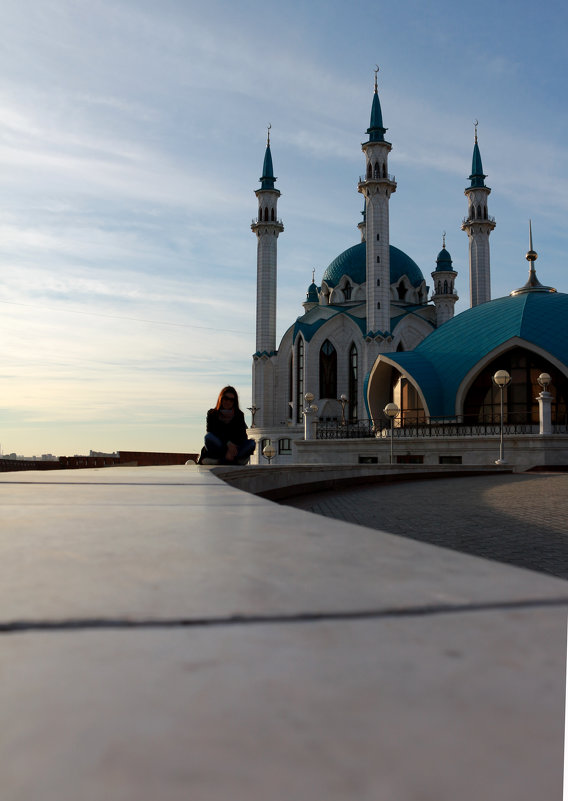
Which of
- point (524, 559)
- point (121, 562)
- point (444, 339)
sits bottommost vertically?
point (524, 559)

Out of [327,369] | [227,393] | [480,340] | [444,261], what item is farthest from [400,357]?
[444,261]

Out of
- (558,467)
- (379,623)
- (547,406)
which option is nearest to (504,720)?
(379,623)

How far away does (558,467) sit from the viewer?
1845 cm

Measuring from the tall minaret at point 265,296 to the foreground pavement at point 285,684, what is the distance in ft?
148

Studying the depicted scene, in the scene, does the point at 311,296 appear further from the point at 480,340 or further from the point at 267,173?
the point at 480,340

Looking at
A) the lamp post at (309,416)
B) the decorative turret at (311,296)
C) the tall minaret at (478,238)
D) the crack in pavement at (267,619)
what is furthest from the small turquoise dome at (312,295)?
the crack in pavement at (267,619)

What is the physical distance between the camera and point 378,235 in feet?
128

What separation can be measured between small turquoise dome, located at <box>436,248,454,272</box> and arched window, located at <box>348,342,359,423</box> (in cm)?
1470

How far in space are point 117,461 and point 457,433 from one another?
1667cm

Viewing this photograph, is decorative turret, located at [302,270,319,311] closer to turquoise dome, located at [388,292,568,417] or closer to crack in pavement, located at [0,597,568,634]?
turquoise dome, located at [388,292,568,417]

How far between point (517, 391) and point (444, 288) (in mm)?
26342

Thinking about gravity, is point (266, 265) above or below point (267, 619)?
above

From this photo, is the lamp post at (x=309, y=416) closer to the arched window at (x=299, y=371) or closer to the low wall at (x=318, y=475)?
the low wall at (x=318, y=475)

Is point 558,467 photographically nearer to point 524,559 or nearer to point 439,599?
point 524,559
